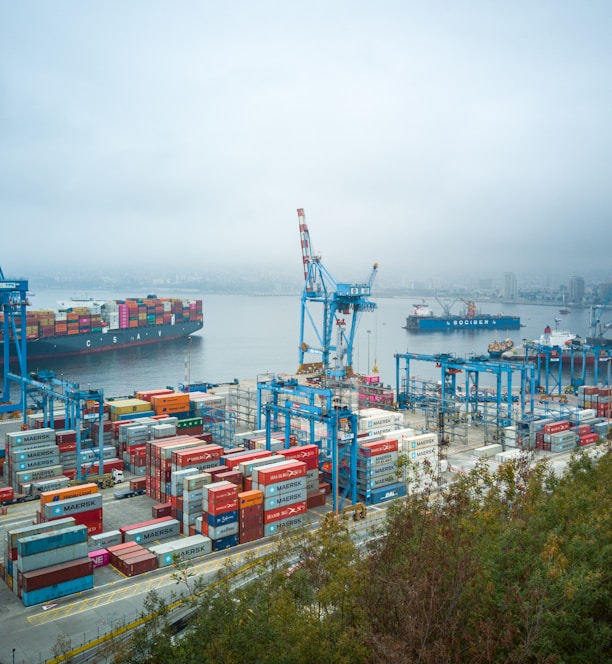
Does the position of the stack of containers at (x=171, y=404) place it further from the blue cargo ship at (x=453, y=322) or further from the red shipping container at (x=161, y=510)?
the blue cargo ship at (x=453, y=322)

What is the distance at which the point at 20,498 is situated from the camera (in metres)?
22.0

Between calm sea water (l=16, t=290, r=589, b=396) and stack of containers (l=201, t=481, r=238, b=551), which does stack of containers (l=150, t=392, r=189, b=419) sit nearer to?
calm sea water (l=16, t=290, r=589, b=396)

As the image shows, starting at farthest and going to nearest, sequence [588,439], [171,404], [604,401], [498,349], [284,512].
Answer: [498,349], [604,401], [171,404], [588,439], [284,512]

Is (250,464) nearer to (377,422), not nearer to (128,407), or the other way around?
(128,407)

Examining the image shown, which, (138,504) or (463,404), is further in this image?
(463,404)

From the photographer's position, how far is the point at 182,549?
57.0 feet

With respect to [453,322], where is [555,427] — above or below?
below

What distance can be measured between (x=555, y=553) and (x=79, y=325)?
202 ft

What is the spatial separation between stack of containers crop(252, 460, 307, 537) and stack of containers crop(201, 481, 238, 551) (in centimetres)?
102

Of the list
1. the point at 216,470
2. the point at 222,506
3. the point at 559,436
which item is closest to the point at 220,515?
the point at 222,506

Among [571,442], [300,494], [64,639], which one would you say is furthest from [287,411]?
[571,442]

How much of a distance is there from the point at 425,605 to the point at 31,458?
18193 millimetres

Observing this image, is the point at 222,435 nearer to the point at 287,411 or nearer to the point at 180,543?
the point at 287,411

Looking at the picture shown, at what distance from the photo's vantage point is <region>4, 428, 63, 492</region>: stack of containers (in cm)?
2295
